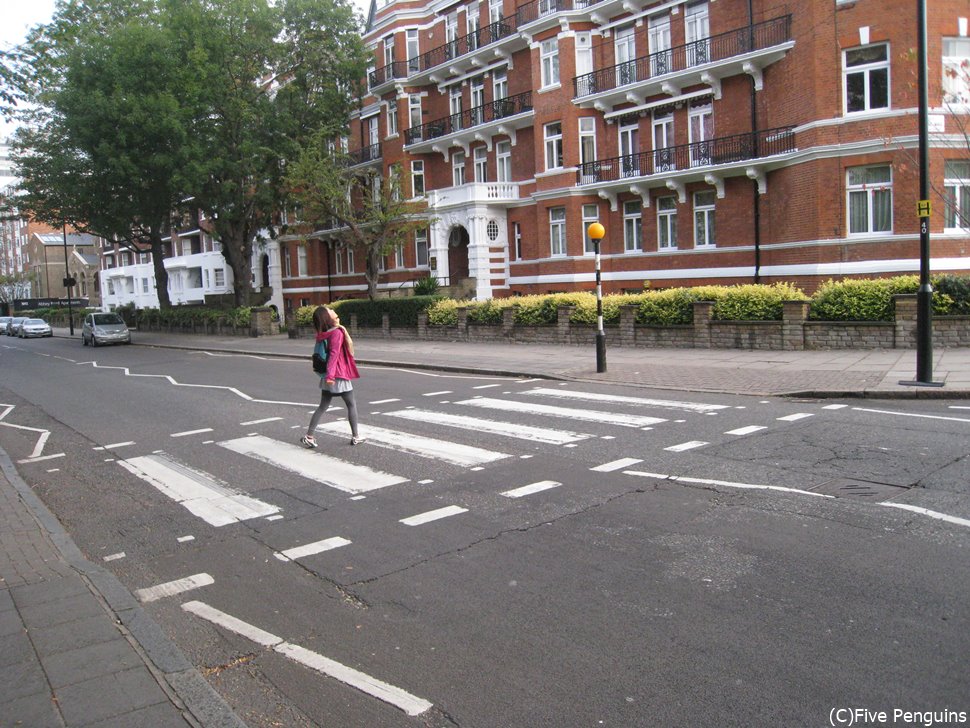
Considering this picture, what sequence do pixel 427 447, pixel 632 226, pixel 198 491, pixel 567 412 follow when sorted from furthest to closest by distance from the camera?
pixel 632 226 < pixel 567 412 < pixel 427 447 < pixel 198 491

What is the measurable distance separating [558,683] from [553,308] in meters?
20.0

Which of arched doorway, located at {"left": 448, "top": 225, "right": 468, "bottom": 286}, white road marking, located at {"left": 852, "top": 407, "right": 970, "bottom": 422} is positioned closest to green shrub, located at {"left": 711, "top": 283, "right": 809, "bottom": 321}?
white road marking, located at {"left": 852, "top": 407, "right": 970, "bottom": 422}

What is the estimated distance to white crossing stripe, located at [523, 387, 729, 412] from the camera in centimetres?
1197

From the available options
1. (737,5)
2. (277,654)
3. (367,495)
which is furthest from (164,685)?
(737,5)

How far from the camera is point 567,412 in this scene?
38.8 ft

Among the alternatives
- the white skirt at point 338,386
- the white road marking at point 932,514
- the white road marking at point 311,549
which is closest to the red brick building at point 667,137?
the white road marking at point 932,514

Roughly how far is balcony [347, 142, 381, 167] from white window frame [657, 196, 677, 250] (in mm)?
20119

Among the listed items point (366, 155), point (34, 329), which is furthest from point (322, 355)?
point (34, 329)

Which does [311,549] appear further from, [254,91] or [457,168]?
[457,168]

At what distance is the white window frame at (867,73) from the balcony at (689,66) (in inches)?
82.9

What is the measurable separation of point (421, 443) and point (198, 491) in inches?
111

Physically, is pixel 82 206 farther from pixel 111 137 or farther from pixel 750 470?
pixel 750 470

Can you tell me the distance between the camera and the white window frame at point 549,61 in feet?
110

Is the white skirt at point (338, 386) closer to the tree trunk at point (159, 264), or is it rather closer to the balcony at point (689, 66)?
the balcony at point (689, 66)
